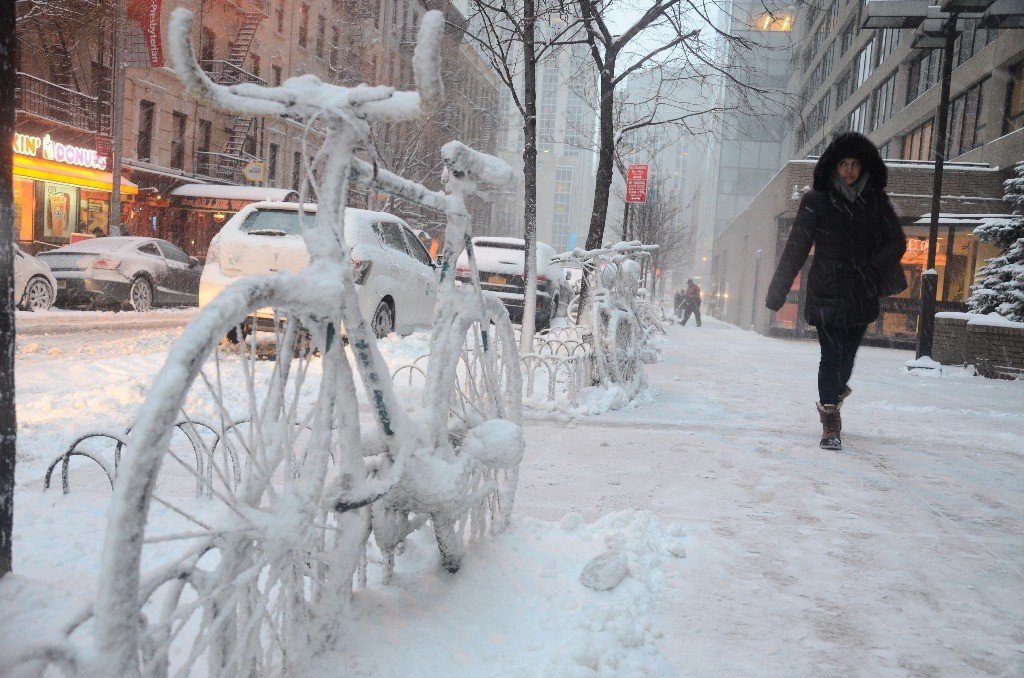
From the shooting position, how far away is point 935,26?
47.6 ft

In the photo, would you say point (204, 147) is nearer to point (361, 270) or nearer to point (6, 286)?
point (361, 270)

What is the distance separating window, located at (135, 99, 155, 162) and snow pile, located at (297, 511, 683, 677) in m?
28.3

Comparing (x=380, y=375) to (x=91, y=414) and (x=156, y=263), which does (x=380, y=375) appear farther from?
(x=156, y=263)

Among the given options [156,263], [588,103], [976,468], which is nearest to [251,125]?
[156,263]

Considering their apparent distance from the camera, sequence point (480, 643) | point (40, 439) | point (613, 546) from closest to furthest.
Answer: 1. point (480, 643)
2. point (613, 546)
3. point (40, 439)

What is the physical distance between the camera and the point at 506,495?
3.12 m

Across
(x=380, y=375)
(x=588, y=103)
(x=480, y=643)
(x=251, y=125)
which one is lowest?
(x=480, y=643)

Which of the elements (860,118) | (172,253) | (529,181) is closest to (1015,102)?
(860,118)

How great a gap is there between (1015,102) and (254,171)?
2516 centimetres

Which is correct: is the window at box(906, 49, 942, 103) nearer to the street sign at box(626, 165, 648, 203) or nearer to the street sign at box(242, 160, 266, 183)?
the street sign at box(626, 165, 648, 203)

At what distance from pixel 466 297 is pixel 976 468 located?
4073 mm

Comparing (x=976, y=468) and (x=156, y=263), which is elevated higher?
(x=156, y=263)

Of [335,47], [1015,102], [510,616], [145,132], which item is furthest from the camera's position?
[335,47]

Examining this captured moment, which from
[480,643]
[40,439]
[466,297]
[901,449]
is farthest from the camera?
[901,449]
